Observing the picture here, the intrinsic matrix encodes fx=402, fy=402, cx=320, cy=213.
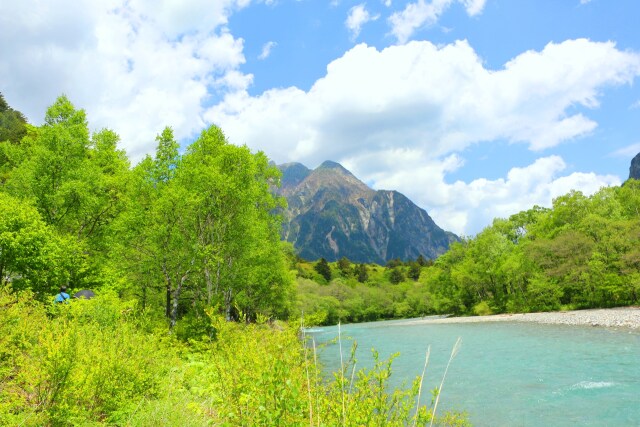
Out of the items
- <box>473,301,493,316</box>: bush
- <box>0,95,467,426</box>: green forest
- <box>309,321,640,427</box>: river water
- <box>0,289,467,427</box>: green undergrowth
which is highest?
<box>0,95,467,426</box>: green forest

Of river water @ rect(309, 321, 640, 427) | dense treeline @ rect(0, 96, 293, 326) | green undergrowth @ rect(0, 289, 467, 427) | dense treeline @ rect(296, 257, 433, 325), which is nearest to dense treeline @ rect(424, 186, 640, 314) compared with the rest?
dense treeline @ rect(296, 257, 433, 325)

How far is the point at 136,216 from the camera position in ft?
79.6

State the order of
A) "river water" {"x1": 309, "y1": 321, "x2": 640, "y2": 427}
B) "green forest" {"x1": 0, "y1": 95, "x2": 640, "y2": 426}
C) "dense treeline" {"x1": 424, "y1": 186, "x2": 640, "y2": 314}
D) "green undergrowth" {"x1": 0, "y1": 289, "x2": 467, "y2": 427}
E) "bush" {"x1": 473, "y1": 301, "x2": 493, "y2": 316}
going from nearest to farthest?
"green undergrowth" {"x1": 0, "y1": 289, "x2": 467, "y2": 427} → "green forest" {"x1": 0, "y1": 95, "x2": 640, "y2": 426} → "river water" {"x1": 309, "y1": 321, "x2": 640, "y2": 427} → "dense treeline" {"x1": 424, "y1": 186, "x2": 640, "y2": 314} → "bush" {"x1": 473, "y1": 301, "x2": 493, "y2": 316}

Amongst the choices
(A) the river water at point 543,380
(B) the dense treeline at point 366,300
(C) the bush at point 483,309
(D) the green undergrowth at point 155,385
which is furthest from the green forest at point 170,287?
(B) the dense treeline at point 366,300

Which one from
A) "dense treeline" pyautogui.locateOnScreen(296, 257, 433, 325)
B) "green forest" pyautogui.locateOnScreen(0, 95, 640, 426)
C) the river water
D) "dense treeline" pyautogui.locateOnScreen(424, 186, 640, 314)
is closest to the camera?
"green forest" pyautogui.locateOnScreen(0, 95, 640, 426)

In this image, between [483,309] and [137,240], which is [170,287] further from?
[483,309]

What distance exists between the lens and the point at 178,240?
76.7 feet

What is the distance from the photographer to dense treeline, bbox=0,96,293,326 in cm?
2212

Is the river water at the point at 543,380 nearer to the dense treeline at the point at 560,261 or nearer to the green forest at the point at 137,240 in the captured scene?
the green forest at the point at 137,240

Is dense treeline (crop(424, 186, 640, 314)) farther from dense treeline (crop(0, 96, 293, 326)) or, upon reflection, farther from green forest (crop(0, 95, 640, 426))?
dense treeline (crop(0, 96, 293, 326))

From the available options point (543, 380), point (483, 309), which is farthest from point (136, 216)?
point (483, 309)

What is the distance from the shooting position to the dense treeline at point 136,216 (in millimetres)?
22125

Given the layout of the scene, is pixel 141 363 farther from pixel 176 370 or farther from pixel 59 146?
pixel 59 146

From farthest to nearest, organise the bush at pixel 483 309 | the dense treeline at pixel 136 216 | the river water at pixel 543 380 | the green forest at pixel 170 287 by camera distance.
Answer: the bush at pixel 483 309 < the dense treeline at pixel 136 216 < the river water at pixel 543 380 < the green forest at pixel 170 287
